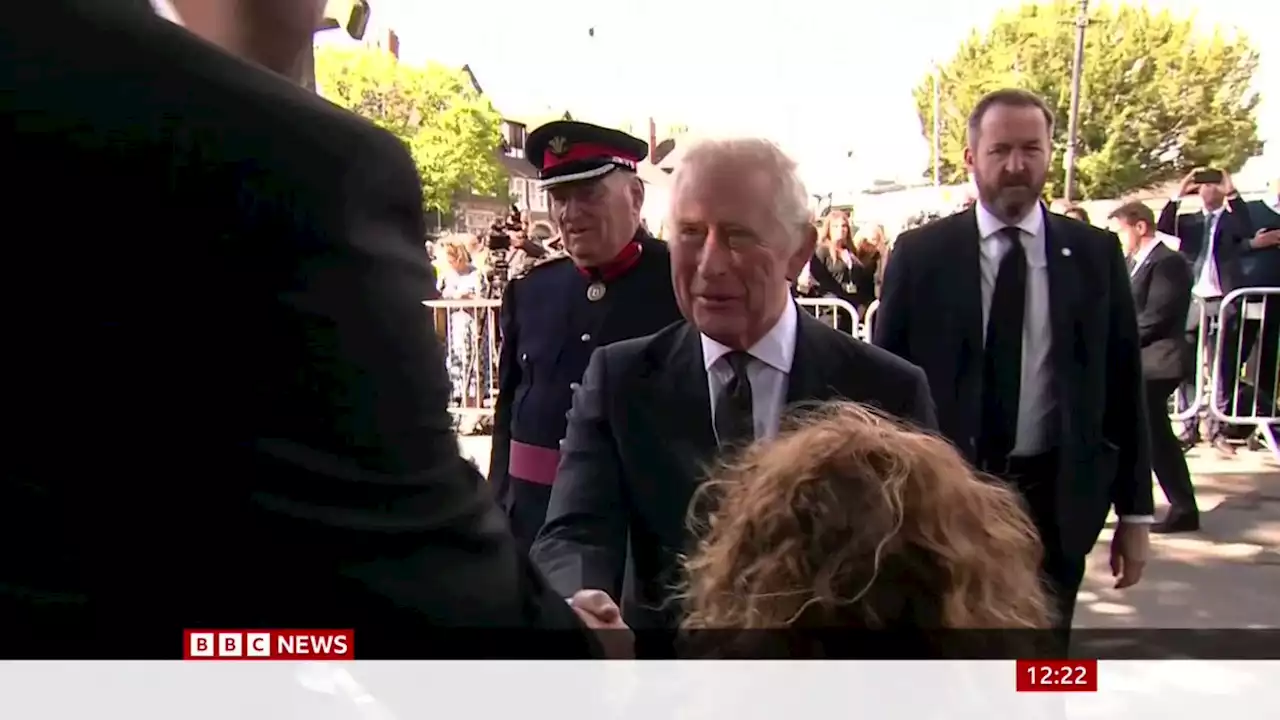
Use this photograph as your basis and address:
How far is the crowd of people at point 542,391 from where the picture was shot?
0.72 metres

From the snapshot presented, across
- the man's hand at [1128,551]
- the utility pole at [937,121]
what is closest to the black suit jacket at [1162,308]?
the man's hand at [1128,551]

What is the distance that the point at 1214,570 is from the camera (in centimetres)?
138

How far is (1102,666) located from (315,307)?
1096 mm

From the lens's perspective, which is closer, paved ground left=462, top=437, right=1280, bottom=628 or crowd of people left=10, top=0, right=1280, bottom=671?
crowd of people left=10, top=0, right=1280, bottom=671

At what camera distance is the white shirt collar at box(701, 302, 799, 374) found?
114cm

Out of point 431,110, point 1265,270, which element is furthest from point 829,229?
point 1265,270

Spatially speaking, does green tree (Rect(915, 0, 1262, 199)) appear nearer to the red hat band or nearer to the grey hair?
the grey hair

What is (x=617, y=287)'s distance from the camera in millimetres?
1204

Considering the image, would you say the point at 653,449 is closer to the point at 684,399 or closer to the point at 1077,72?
the point at 684,399

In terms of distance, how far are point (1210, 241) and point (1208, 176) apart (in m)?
0.26

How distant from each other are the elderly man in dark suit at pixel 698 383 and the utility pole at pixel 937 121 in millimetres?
228

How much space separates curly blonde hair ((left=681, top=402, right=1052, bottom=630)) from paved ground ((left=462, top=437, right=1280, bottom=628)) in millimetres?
392

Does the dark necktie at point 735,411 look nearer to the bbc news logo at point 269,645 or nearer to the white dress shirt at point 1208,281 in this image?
the bbc news logo at point 269,645

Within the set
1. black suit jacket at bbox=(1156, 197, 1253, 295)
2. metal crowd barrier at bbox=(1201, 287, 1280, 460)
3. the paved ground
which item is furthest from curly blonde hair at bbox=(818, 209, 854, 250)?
metal crowd barrier at bbox=(1201, 287, 1280, 460)
